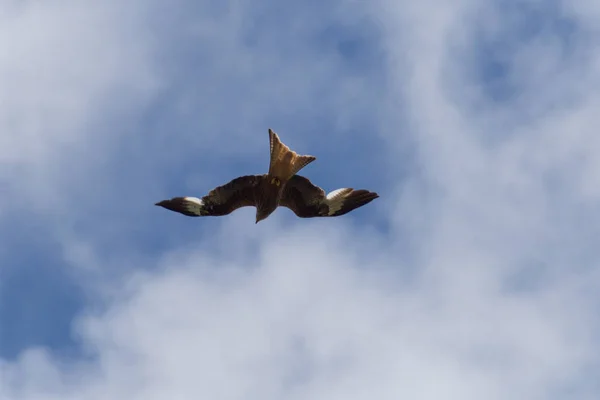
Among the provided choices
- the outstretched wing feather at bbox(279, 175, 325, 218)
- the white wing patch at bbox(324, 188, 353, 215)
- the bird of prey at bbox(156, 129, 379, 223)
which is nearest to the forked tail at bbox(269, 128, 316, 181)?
the bird of prey at bbox(156, 129, 379, 223)

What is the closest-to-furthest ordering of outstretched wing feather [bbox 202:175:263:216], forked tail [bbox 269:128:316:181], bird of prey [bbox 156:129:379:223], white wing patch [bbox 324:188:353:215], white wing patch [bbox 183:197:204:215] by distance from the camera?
1. forked tail [bbox 269:128:316:181]
2. bird of prey [bbox 156:129:379:223]
3. outstretched wing feather [bbox 202:175:263:216]
4. white wing patch [bbox 183:197:204:215]
5. white wing patch [bbox 324:188:353:215]

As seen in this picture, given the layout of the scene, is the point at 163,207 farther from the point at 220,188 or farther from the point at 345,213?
the point at 345,213

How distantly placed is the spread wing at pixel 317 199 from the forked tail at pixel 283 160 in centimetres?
137

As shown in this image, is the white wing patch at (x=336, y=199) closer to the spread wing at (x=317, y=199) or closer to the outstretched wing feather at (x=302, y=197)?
Answer: the spread wing at (x=317, y=199)

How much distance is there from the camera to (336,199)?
28.8 meters

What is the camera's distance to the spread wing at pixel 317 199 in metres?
27.9

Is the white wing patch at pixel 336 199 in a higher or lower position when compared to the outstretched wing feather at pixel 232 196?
higher

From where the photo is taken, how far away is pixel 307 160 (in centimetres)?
2577

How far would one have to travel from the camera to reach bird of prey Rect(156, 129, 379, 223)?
26203mm

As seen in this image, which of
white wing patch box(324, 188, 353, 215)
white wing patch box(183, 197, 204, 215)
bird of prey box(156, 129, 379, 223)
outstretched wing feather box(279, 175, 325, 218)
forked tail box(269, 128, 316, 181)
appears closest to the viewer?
forked tail box(269, 128, 316, 181)

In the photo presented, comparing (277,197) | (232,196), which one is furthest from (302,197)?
(232,196)

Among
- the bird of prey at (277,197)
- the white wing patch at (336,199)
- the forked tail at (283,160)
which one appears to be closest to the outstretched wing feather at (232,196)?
the bird of prey at (277,197)

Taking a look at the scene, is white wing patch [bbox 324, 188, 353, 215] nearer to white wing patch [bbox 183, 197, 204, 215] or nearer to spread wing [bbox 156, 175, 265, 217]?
spread wing [bbox 156, 175, 265, 217]

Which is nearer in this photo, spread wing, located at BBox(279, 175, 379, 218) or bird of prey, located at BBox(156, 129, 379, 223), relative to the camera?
bird of prey, located at BBox(156, 129, 379, 223)
